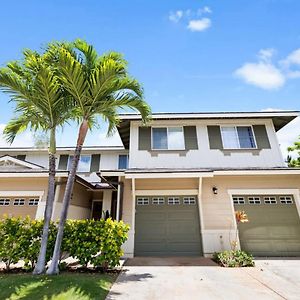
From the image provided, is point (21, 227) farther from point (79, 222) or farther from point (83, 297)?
point (83, 297)

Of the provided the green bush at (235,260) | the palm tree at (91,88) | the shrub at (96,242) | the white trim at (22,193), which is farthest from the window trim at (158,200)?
the white trim at (22,193)

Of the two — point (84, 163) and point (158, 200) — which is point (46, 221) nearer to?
point (158, 200)

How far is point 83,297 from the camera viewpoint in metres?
4.16

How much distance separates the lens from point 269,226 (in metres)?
9.16

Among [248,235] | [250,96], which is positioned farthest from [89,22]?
[248,235]

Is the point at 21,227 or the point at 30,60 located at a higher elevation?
the point at 30,60

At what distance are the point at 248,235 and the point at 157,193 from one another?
4304 mm

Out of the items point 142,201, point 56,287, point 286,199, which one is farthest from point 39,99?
point 286,199

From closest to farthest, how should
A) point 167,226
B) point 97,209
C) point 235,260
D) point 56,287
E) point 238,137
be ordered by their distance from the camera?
1. point 56,287
2. point 235,260
3. point 167,226
4. point 238,137
5. point 97,209

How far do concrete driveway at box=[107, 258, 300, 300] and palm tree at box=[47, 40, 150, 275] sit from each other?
2.35 m

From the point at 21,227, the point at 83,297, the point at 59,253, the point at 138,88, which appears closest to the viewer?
the point at 83,297

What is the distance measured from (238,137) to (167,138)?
370 centimetres

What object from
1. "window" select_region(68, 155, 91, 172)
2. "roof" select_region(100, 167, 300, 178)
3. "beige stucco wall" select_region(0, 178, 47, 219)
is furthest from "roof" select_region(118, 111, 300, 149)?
"window" select_region(68, 155, 91, 172)

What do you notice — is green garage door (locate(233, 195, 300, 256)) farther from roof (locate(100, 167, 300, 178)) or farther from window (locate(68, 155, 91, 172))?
window (locate(68, 155, 91, 172))
